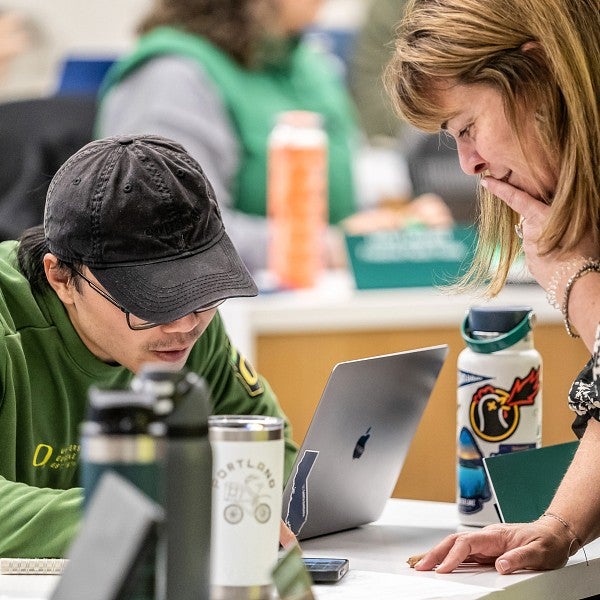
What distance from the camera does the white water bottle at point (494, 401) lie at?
1.54 meters

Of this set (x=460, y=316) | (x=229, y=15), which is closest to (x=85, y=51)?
(x=229, y=15)

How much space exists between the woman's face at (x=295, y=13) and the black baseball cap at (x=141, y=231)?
6.12 feet

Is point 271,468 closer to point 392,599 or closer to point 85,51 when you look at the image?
point 392,599

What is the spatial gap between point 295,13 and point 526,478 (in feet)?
6.62

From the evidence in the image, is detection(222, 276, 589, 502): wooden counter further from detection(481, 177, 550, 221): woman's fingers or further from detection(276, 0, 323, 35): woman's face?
detection(481, 177, 550, 221): woman's fingers

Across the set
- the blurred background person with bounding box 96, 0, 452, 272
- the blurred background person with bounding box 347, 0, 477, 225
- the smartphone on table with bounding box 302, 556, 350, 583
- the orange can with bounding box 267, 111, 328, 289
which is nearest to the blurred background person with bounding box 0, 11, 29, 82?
the blurred background person with bounding box 347, 0, 477, 225

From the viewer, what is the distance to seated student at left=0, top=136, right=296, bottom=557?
55.1 inches

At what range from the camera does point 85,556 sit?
85cm

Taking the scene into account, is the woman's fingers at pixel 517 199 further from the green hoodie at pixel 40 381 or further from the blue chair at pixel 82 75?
the blue chair at pixel 82 75

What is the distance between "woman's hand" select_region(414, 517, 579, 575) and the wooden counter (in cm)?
122

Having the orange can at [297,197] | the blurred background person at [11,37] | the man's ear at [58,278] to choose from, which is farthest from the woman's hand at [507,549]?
the blurred background person at [11,37]

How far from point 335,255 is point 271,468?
2.20 m

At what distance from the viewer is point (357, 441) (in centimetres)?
148

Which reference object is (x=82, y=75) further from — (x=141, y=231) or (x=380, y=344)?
(x=141, y=231)
